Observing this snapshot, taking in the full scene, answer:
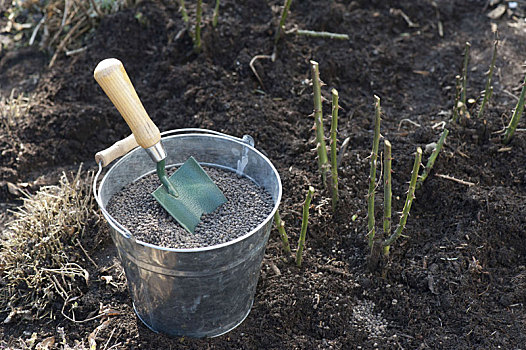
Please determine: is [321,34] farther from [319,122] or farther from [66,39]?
[66,39]

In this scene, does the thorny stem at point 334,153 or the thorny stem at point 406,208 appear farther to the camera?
the thorny stem at point 334,153

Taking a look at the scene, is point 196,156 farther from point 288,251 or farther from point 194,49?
point 194,49

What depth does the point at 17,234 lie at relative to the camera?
7.43 feet

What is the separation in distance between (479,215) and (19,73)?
8.51ft

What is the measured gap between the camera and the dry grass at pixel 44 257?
212cm

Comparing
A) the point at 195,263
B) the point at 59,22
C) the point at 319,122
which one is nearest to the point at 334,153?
the point at 319,122

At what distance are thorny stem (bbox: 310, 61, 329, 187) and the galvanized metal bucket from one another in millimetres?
300

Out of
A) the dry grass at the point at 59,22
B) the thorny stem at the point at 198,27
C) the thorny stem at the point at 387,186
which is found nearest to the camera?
the thorny stem at the point at 387,186

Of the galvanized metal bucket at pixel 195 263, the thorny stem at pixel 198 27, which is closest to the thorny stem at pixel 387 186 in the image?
the galvanized metal bucket at pixel 195 263

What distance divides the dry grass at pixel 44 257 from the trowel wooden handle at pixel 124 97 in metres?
0.69

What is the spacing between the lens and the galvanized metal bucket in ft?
5.54

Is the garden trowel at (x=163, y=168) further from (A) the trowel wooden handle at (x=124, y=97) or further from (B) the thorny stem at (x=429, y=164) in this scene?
(B) the thorny stem at (x=429, y=164)

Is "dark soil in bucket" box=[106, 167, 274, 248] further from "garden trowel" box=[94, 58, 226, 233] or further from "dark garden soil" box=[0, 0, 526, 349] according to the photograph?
"dark garden soil" box=[0, 0, 526, 349]

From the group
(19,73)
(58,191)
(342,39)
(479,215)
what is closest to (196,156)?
(58,191)
